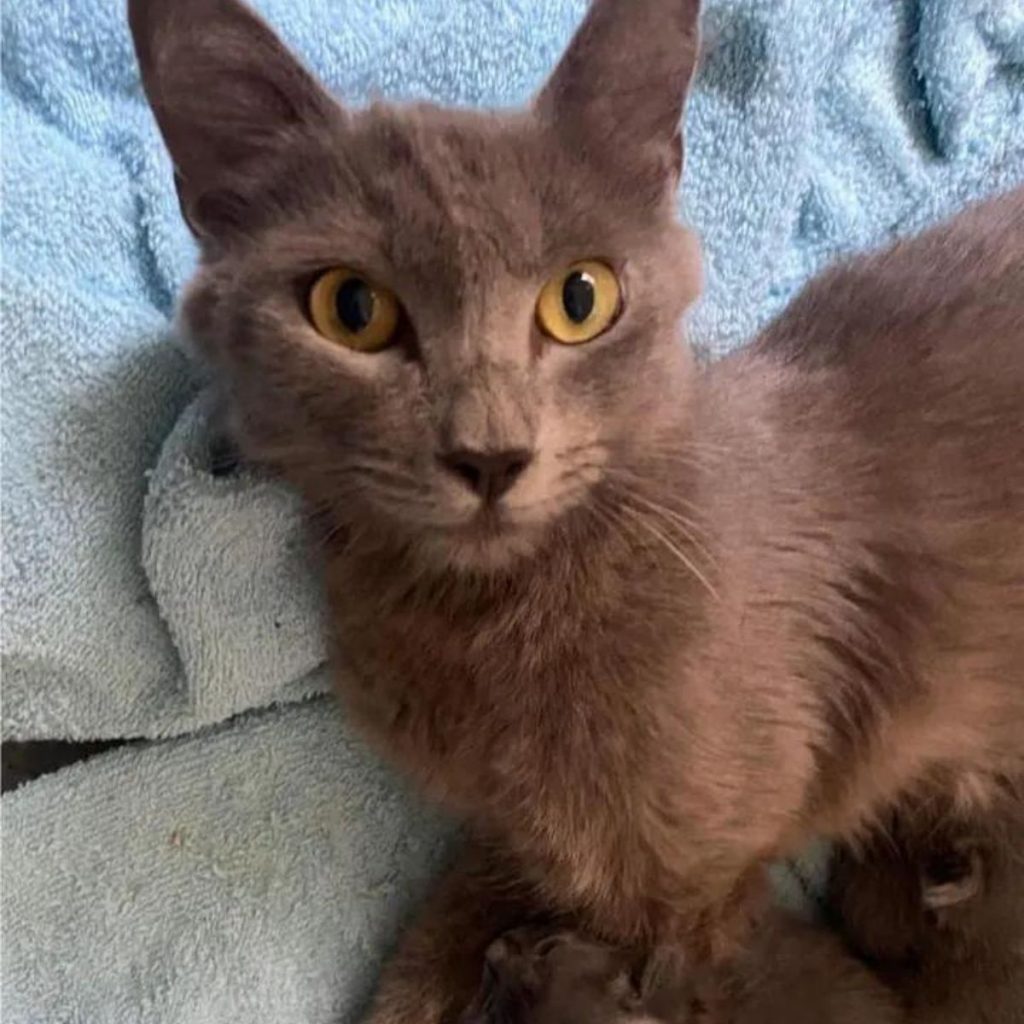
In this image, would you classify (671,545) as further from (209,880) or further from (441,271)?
(209,880)

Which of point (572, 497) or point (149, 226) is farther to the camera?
point (149, 226)

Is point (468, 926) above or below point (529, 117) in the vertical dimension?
below

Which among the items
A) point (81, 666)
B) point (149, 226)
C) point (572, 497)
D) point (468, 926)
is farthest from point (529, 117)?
point (468, 926)

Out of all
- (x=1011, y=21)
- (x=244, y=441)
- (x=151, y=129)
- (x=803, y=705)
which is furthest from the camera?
(x=1011, y=21)

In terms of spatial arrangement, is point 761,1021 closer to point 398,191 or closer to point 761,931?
point 761,931

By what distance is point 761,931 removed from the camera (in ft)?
4.44

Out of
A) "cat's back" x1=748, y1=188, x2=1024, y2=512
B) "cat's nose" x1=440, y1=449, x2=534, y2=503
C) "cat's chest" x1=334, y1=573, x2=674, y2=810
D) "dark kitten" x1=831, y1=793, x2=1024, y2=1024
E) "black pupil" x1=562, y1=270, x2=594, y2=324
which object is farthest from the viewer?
"dark kitten" x1=831, y1=793, x2=1024, y2=1024

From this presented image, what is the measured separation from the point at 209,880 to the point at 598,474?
1.85 feet

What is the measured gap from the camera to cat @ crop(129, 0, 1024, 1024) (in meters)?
1.00

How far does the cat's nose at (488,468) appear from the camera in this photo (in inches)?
36.5

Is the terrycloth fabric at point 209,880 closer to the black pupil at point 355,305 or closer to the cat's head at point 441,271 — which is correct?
the cat's head at point 441,271

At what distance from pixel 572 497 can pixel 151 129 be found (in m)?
0.57

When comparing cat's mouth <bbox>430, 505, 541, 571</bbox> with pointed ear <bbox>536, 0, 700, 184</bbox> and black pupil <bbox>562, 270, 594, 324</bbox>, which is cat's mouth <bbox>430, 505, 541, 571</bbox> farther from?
pointed ear <bbox>536, 0, 700, 184</bbox>

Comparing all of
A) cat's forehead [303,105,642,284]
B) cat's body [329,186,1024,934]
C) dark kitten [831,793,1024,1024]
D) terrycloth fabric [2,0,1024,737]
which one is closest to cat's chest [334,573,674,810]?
cat's body [329,186,1024,934]
